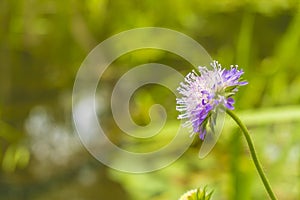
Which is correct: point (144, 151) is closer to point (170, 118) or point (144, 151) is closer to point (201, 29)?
point (170, 118)

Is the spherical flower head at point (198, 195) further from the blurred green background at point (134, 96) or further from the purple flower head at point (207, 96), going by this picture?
the blurred green background at point (134, 96)

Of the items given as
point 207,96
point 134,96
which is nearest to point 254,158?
point 207,96

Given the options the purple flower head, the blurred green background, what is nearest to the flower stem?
the purple flower head

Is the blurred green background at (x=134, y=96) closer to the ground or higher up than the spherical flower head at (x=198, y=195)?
higher up

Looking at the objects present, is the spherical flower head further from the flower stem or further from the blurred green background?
the blurred green background

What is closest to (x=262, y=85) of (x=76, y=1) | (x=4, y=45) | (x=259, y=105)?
(x=259, y=105)

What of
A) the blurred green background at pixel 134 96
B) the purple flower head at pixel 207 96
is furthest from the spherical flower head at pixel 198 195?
the blurred green background at pixel 134 96

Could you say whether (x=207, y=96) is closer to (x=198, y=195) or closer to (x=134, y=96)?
(x=198, y=195)
